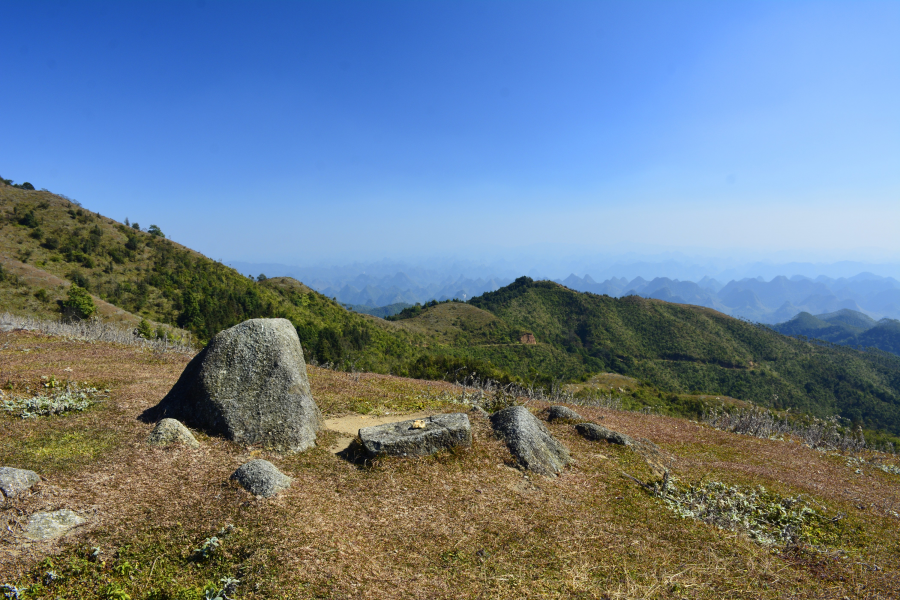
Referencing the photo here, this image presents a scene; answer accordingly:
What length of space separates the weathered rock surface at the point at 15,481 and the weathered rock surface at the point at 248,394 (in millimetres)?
4056

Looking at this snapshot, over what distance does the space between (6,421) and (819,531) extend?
74.6ft

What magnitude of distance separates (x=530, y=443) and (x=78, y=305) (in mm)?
58350

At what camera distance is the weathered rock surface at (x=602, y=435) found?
1542 centimetres

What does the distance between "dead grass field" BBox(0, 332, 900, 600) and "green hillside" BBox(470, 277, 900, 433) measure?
9438 centimetres

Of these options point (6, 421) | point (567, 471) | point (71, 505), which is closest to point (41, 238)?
point (6, 421)

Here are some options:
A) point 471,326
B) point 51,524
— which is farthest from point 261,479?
point 471,326

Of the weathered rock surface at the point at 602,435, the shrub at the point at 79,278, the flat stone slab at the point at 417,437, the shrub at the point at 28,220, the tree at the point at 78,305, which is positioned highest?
the shrub at the point at 28,220

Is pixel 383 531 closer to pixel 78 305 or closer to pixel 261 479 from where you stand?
pixel 261 479

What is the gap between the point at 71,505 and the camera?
739cm

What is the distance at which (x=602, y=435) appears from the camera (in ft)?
51.2

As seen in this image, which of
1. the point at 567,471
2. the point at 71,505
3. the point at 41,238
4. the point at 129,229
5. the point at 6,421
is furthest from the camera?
the point at 129,229

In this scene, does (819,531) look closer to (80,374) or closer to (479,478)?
(479,478)

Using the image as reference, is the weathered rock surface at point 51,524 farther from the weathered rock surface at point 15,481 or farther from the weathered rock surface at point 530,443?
the weathered rock surface at point 530,443

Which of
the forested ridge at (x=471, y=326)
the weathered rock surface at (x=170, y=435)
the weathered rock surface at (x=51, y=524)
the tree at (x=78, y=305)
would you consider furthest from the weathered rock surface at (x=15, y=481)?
the tree at (x=78, y=305)
